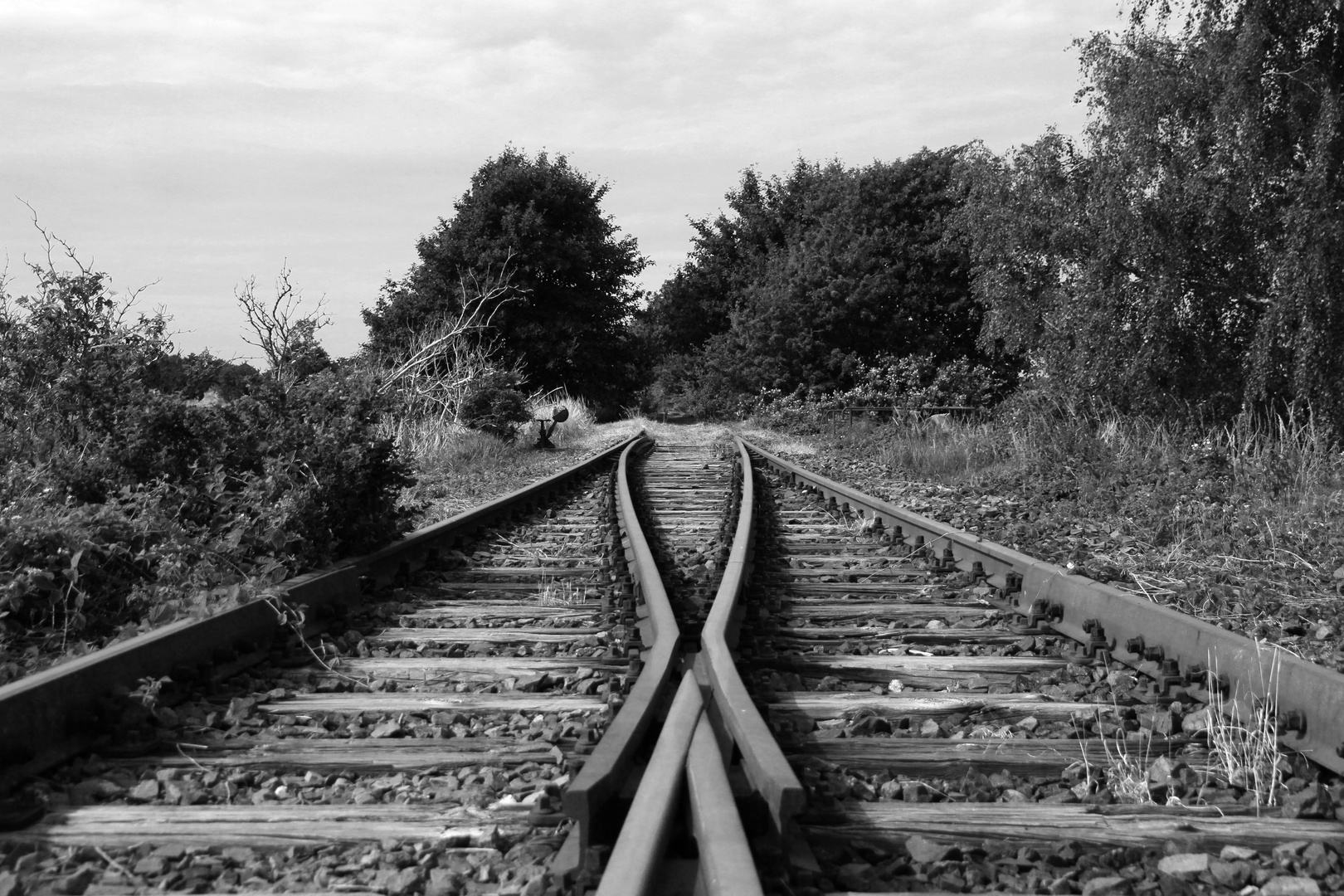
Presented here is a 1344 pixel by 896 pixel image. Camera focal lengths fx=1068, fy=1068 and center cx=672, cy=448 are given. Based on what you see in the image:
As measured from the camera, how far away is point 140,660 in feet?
10.5

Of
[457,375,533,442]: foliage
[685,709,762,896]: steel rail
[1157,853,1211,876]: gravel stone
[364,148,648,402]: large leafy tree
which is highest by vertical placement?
[364,148,648,402]: large leafy tree

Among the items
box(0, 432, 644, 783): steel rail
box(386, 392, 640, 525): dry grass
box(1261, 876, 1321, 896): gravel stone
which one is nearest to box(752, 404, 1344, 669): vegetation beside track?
box(1261, 876, 1321, 896): gravel stone

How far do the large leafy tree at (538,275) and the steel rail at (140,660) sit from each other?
2617cm

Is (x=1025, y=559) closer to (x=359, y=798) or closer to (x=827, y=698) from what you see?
(x=827, y=698)

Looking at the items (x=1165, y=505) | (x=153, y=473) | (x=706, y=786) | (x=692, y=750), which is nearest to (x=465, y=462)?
(x=153, y=473)

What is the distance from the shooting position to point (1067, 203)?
47.6 ft

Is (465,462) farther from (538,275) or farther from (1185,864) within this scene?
(538,275)

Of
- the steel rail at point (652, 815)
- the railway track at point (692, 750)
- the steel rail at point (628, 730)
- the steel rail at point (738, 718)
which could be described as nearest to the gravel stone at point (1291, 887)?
the railway track at point (692, 750)

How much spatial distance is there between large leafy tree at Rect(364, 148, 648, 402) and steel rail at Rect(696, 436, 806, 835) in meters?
27.0

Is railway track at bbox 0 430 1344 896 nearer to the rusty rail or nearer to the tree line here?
the rusty rail

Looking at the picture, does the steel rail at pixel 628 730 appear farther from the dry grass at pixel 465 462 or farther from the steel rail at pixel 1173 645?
the dry grass at pixel 465 462

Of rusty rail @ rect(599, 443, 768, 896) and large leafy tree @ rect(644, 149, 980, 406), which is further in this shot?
large leafy tree @ rect(644, 149, 980, 406)

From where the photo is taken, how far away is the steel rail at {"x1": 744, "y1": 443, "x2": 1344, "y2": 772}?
→ 2.79 metres

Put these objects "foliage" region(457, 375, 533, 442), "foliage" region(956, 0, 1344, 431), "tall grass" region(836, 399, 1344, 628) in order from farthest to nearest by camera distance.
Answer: "foliage" region(457, 375, 533, 442) < "foliage" region(956, 0, 1344, 431) < "tall grass" region(836, 399, 1344, 628)
